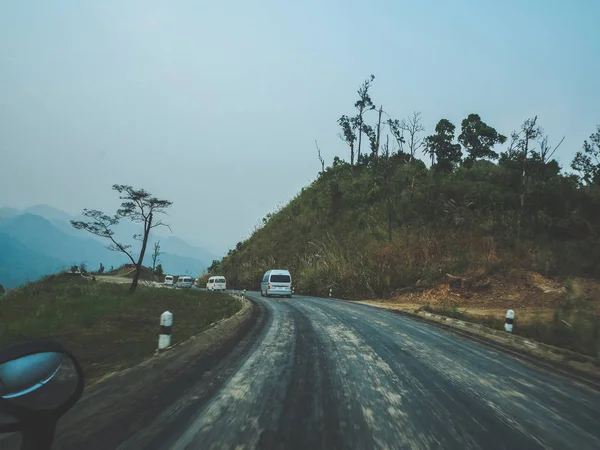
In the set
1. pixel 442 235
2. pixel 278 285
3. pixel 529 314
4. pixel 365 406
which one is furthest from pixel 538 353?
pixel 442 235

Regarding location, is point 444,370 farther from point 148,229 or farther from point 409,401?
point 148,229

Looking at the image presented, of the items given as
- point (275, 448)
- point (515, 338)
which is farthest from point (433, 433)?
point (515, 338)

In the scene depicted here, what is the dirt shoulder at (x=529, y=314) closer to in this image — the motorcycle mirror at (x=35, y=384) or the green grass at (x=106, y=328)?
the motorcycle mirror at (x=35, y=384)

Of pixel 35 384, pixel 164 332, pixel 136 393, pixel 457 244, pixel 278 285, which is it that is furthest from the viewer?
pixel 457 244

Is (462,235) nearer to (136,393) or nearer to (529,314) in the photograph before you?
(529,314)

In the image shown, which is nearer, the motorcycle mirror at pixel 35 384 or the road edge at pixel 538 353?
the motorcycle mirror at pixel 35 384

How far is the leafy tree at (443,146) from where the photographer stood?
53625mm

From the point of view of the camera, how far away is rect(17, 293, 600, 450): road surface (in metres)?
3.89

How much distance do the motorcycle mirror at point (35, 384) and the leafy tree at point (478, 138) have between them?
5888cm

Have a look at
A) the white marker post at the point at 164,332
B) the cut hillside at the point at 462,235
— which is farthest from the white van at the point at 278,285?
the white marker post at the point at 164,332

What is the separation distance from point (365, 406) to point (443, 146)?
53.7 meters

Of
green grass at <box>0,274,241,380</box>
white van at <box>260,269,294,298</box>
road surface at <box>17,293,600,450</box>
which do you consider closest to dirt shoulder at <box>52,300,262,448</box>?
road surface at <box>17,293,600,450</box>

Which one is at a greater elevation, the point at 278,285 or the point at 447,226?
the point at 447,226

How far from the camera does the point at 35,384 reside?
5.66 ft
